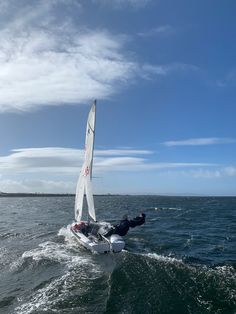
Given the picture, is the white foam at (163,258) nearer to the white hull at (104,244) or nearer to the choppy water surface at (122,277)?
the choppy water surface at (122,277)

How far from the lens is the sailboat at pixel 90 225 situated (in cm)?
2431

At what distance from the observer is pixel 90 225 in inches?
1196

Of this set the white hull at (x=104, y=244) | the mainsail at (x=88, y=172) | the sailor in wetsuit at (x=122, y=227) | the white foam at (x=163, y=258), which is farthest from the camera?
the mainsail at (x=88, y=172)

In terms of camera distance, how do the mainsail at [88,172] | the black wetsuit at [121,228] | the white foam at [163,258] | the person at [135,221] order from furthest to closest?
the mainsail at [88,172] → the person at [135,221] → the black wetsuit at [121,228] → the white foam at [163,258]

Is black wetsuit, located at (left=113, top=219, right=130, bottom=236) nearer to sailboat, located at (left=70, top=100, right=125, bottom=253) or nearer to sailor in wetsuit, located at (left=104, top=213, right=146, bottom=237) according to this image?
sailor in wetsuit, located at (left=104, top=213, right=146, bottom=237)

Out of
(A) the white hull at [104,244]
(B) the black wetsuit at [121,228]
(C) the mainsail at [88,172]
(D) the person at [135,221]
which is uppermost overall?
(C) the mainsail at [88,172]

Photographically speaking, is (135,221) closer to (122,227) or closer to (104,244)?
(122,227)

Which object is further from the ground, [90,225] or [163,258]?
[90,225]

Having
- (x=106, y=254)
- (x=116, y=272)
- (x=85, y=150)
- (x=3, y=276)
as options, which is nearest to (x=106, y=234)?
(x=106, y=254)

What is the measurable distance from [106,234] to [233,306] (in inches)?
483

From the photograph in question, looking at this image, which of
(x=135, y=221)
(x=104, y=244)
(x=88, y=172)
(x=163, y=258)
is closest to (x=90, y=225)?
(x=135, y=221)

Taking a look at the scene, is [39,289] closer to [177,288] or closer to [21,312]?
[21,312]

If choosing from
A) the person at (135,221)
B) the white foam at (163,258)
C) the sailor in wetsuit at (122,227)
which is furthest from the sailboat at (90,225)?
the white foam at (163,258)

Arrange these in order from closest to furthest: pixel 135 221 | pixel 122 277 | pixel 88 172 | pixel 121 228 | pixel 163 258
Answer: pixel 122 277 → pixel 163 258 → pixel 121 228 → pixel 135 221 → pixel 88 172
